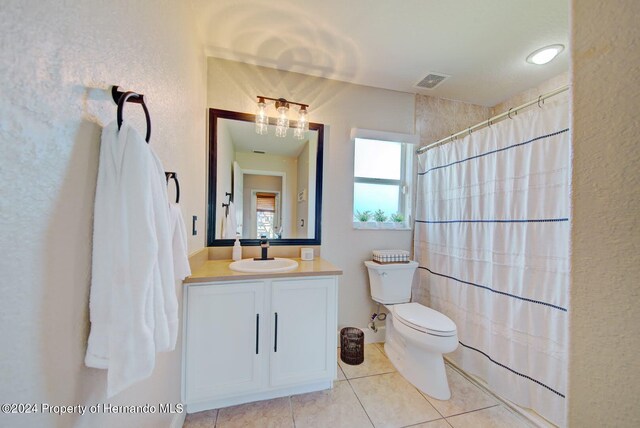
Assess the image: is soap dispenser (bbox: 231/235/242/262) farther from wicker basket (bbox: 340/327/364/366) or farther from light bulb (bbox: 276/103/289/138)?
wicker basket (bbox: 340/327/364/366)

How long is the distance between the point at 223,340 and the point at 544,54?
303cm

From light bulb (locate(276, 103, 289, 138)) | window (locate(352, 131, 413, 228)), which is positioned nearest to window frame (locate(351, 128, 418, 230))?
window (locate(352, 131, 413, 228))

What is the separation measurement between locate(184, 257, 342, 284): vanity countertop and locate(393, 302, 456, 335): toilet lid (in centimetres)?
65

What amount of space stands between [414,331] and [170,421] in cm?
150

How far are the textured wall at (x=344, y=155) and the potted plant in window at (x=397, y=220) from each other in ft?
0.32

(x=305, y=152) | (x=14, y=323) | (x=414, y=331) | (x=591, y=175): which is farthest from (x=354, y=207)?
(x=14, y=323)

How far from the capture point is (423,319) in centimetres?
161

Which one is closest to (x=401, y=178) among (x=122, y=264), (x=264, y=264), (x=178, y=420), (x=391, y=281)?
(x=391, y=281)

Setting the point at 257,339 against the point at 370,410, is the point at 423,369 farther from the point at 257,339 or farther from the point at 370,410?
the point at 257,339

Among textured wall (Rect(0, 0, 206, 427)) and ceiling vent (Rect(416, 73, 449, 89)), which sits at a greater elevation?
ceiling vent (Rect(416, 73, 449, 89))

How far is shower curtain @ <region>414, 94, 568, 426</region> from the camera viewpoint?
4.11ft

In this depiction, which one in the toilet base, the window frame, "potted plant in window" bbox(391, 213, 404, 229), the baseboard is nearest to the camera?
the baseboard

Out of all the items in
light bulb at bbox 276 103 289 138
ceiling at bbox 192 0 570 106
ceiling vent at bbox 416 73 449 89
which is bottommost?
light bulb at bbox 276 103 289 138

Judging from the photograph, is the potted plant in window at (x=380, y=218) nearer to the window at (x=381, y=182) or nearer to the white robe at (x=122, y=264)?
the window at (x=381, y=182)
